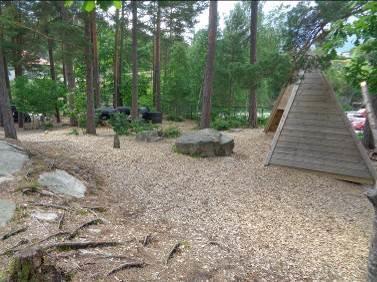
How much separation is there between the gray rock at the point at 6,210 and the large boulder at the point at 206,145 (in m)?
5.03

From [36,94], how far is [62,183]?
1061cm

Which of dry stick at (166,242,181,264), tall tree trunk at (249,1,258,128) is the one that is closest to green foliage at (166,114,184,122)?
tall tree trunk at (249,1,258,128)

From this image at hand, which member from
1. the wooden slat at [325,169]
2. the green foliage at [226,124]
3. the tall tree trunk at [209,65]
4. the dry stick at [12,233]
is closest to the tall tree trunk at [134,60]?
the tall tree trunk at [209,65]

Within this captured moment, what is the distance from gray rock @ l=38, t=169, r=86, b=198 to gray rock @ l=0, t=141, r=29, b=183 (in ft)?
1.57

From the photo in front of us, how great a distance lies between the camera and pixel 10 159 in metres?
5.75

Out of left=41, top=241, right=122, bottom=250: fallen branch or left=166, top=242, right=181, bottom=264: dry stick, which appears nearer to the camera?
left=41, top=241, right=122, bottom=250: fallen branch

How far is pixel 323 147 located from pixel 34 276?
674cm

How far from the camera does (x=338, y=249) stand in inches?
168

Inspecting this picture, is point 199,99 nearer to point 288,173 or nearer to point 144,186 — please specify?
point 288,173

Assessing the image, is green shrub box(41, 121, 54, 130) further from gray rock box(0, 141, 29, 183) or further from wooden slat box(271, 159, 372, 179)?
wooden slat box(271, 159, 372, 179)

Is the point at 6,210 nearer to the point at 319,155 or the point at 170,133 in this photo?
the point at 319,155

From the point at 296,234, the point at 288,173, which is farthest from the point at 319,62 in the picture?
the point at 296,234

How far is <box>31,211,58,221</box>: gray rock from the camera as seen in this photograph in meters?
4.04

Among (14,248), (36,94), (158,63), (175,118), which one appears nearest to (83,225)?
(14,248)
